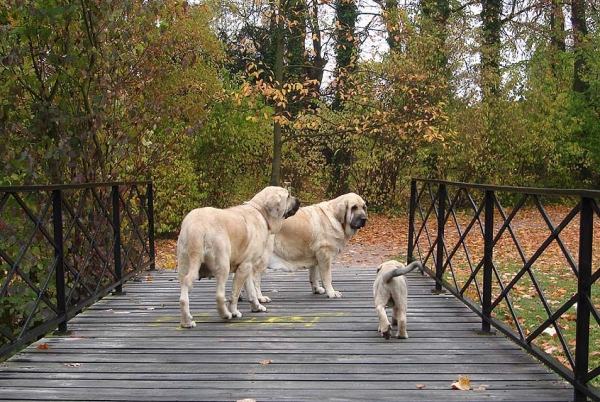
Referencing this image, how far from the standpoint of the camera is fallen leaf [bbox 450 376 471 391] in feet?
11.9

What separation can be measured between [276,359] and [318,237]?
2.22 metres

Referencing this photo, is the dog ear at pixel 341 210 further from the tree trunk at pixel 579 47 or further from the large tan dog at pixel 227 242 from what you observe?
the tree trunk at pixel 579 47

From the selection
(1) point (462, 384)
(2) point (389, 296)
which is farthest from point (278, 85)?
(1) point (462, 384)

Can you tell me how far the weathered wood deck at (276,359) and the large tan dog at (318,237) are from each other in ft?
1.69

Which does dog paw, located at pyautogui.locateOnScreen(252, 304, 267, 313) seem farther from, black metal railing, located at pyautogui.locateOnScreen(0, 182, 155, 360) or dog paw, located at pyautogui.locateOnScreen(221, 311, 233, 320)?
black metal railing, located at pyautogui.locateOnScreen(0, 182, 155, 360)

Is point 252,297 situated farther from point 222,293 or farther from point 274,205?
point 274,205

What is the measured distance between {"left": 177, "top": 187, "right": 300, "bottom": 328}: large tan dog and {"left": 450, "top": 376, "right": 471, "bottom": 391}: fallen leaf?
2171 millimetres

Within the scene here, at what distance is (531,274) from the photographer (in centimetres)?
409

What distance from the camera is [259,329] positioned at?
504cm

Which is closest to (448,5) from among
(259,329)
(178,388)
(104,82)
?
(104,82)

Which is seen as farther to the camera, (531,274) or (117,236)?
(117,236)

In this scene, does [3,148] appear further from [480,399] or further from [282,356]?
[480,399]

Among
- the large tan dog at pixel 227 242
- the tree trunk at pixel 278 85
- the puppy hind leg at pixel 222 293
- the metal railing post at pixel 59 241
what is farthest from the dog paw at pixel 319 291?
the tree trunk at pixel 278 85

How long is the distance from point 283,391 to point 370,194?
14153 mm
